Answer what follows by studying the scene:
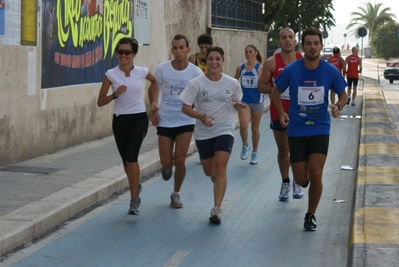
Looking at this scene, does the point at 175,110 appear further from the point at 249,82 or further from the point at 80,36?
the point at 80,36

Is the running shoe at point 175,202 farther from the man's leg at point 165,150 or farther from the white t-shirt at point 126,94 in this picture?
the white t-shirt at point 126,94

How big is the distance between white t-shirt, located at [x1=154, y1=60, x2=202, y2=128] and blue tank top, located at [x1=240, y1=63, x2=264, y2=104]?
4.00m

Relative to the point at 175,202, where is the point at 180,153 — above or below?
above

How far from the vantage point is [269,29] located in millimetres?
40750

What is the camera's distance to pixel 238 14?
102ft

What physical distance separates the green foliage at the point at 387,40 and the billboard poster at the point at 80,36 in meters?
73.3

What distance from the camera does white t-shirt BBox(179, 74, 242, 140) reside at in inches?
355

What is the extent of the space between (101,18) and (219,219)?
8135 millimetres

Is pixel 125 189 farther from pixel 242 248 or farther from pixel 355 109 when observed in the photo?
pixel 355 109

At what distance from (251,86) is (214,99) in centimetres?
485

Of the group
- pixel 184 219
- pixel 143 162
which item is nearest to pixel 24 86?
pixel 143 162

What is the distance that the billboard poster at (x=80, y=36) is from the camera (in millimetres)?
13656

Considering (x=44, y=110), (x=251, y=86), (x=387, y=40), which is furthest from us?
(x=387, y=40)

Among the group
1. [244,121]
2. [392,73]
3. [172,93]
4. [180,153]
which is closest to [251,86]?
[244,121]
